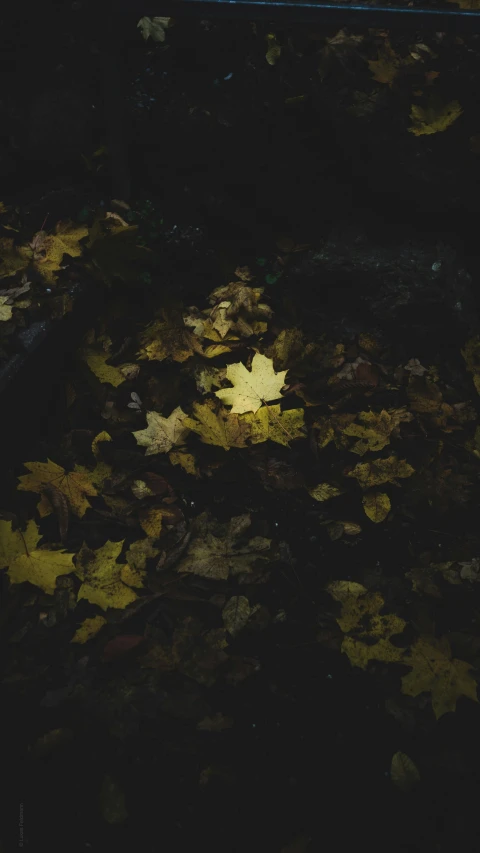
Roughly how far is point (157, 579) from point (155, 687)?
35 cm

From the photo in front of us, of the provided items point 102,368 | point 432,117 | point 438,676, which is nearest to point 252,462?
point 102,368

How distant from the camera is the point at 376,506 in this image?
2.17m

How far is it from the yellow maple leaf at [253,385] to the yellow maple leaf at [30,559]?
2.82 ft

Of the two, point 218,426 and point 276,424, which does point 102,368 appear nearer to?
point 218,426

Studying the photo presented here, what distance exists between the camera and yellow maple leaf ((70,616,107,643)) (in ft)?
6.21

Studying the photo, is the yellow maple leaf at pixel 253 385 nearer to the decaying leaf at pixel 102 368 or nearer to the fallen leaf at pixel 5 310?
the decaying leaf at pixel 102 368

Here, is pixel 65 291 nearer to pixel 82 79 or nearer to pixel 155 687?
pixel 82 79

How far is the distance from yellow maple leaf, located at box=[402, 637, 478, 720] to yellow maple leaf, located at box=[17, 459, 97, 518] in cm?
123

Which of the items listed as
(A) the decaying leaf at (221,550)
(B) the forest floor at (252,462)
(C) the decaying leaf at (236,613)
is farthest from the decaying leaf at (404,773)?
(A) the decaying leaf at (221,550)

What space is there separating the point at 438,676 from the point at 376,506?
61 cm

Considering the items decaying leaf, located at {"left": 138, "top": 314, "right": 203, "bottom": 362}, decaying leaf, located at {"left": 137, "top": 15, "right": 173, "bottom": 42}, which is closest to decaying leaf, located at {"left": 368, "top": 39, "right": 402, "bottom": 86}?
decaying leaf, located at {"left": 137, "top": 15, "right": 173, "bottom": 42}

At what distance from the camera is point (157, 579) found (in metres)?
2.01

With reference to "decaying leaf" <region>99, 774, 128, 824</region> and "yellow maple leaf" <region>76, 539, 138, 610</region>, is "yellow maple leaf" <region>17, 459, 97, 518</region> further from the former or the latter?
"decaying leaf" <region>99, 774, 128, 824</region>

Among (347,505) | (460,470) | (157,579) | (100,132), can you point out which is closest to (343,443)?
(347,505)
